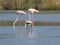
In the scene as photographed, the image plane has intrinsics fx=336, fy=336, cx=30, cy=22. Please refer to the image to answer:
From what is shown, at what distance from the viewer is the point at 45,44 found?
437 inches

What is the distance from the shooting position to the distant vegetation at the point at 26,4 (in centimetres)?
2982

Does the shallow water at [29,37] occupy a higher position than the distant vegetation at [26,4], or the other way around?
the shallow water at [29,37]

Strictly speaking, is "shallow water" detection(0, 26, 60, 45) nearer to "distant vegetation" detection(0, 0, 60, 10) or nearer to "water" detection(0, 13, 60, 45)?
"water" detection(0, 13, 60, 45)

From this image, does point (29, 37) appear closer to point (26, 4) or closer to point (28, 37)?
point (28, 37)

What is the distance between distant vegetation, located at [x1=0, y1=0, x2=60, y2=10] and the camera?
29.8m

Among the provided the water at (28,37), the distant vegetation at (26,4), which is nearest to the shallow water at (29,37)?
the water at (28,37)

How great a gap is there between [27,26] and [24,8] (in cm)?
Answer: 1436

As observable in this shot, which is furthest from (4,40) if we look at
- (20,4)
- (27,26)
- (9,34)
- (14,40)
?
(20,4)

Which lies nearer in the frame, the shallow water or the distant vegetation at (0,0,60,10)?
the shallow water

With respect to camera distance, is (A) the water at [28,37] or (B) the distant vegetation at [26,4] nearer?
(A) the water at [28,37]

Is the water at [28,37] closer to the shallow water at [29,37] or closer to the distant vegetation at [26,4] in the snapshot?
the shallow water at [29,37]

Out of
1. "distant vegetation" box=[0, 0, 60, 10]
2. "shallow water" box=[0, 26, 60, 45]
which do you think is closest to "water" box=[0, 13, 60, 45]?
"shallow water" box=[0, 26, 60, 45]

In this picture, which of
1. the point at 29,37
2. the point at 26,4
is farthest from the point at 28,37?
the point at 26,4

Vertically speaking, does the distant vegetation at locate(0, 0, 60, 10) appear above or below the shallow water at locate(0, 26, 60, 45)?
below
